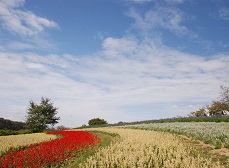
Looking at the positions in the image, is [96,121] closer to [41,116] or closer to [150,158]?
[41,116]

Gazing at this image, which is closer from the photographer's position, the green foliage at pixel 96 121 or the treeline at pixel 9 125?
the treeline at pixel 9 125

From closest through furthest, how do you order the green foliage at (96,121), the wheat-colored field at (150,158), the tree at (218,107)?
1. the wheat-colored field at (150,158)
2. the tree at (218,107)
3. the green foliage at (96,121)

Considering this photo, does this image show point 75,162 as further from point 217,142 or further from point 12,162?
point 217,142

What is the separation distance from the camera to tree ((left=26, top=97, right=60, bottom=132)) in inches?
1853

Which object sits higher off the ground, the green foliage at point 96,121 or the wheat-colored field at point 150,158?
the green foliage at point 96,121

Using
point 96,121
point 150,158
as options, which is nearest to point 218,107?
point 96,121

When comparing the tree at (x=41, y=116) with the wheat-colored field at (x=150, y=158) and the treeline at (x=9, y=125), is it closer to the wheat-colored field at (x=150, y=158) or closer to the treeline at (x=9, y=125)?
the treeline at (x=9, y=125)

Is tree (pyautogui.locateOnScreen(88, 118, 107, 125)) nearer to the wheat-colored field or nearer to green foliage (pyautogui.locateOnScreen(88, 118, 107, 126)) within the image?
green foliage (pyautogui.locateOnScreen(88, 118, 107, 126))

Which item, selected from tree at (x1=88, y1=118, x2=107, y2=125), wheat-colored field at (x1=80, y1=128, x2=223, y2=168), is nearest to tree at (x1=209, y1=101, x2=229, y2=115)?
tree at (x1=88, y1=118, x2=107, y2=125)

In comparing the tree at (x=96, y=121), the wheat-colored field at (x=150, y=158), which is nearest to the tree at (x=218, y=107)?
the tree at (x=96, y=121)

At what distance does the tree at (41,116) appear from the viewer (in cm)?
4706

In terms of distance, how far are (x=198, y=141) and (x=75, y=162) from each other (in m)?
7.97

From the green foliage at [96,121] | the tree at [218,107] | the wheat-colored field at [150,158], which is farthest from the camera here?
the green foliage at [96,121]

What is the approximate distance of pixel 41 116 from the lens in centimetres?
4794
